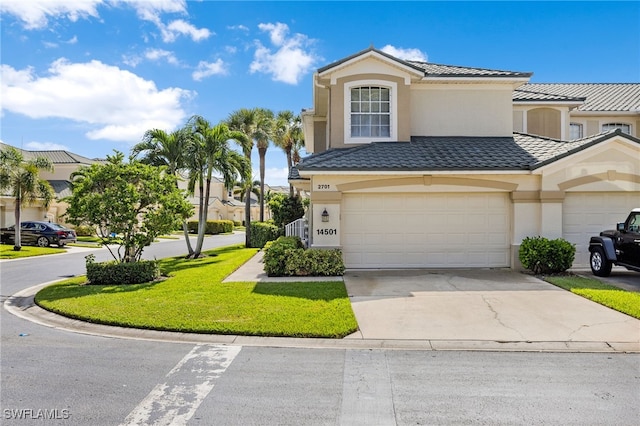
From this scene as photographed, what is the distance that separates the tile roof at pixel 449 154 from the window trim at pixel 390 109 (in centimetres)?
39

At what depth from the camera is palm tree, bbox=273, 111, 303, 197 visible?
34.2 m

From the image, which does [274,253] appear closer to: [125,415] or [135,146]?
[125,415]

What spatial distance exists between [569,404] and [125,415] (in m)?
4.71

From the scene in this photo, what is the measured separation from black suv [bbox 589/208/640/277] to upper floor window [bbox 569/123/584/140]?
1063 centimetres

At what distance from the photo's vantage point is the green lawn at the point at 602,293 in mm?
8242

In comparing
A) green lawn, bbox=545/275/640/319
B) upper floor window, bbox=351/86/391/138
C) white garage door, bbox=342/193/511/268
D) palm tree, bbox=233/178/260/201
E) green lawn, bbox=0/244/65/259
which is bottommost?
green lawn, bbox=0/244/65/259

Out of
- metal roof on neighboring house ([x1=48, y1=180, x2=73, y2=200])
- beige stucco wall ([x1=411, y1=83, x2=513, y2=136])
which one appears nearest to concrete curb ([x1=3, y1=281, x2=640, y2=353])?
beige stucco wall ([x1=411, y1=83, x2=513, y2=136])

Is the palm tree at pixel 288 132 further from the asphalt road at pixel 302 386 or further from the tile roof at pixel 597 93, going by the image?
the asphalt road at pixel 302 386

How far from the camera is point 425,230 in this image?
13.3m

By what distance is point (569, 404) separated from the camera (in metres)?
4.55

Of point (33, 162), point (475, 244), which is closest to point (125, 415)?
point (475, 244)

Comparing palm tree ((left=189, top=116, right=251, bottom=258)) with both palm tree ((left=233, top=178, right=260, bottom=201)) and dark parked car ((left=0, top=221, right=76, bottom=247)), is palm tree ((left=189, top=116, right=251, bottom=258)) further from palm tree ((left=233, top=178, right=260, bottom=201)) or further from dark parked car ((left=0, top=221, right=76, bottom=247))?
dark parked car ((left=0, top=221, right=76, bottom=247))

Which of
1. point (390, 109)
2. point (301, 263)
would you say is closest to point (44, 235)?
point (301, 263)

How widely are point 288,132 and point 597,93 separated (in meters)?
21.4
